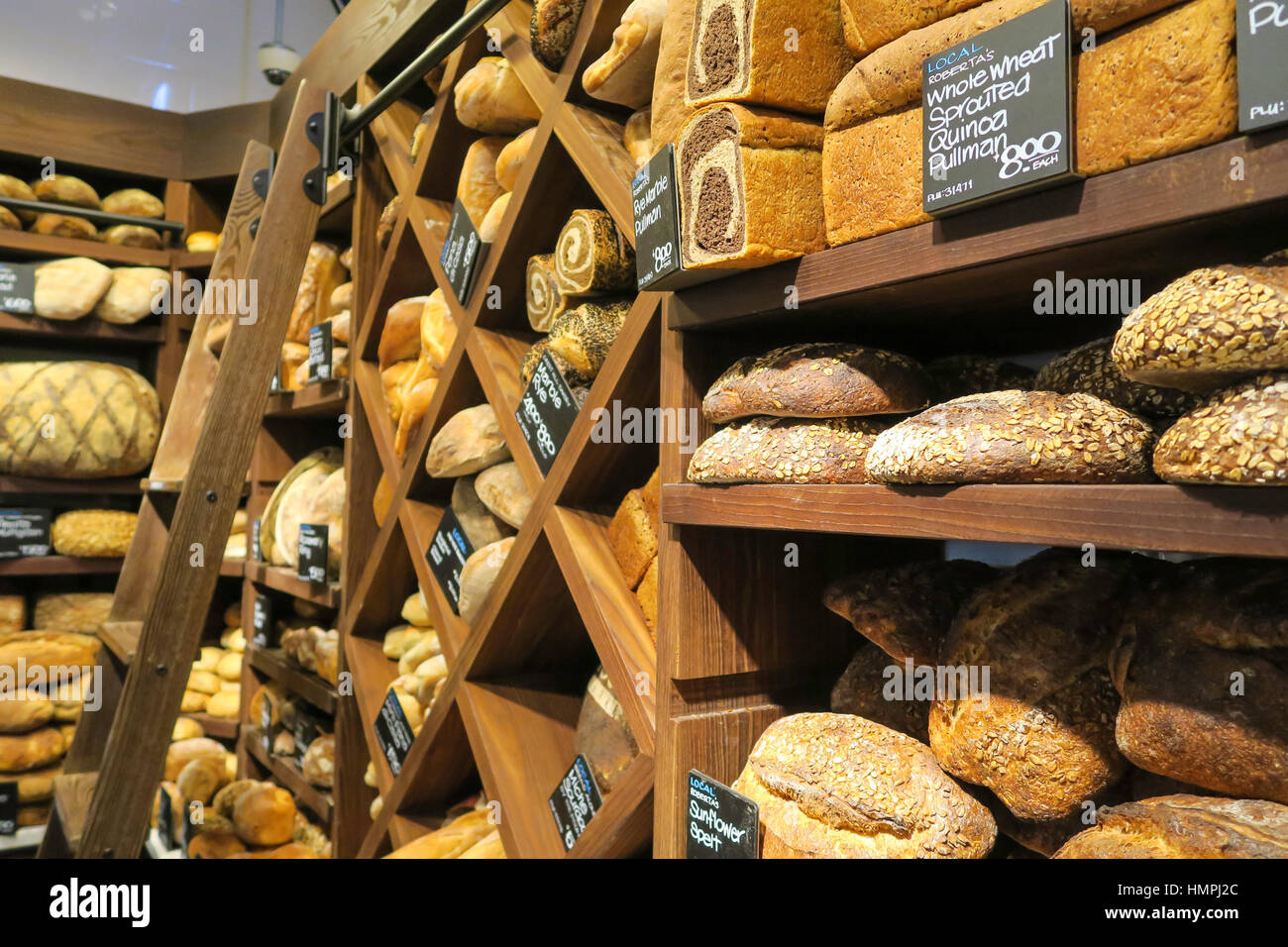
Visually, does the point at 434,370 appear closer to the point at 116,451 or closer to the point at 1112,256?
the point at 1112,256

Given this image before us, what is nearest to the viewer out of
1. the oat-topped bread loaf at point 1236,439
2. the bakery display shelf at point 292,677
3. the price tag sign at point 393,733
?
the oat-topped bread loaf at point 1236,439

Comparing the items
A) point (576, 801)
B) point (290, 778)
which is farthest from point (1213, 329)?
point (290, 778)

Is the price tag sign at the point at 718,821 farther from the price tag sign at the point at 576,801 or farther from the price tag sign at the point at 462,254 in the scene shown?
the price tag sign at the point at 462,254

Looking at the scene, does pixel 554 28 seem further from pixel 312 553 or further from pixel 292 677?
pixel 292 677

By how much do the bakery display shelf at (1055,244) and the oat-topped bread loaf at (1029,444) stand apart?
0.10 metres

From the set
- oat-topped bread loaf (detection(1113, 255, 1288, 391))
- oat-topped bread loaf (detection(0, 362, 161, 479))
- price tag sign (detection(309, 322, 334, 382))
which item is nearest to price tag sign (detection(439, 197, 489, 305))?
price tag sign (detection(309, 322, 334, 382))

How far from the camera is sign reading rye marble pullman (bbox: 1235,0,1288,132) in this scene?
0.44 m

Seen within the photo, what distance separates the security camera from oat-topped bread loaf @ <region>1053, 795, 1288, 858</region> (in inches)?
132

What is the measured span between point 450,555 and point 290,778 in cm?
104

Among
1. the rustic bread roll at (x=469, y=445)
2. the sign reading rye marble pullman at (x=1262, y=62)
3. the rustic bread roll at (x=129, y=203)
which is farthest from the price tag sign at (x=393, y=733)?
the rustic bread roll at (x=129, y=203)

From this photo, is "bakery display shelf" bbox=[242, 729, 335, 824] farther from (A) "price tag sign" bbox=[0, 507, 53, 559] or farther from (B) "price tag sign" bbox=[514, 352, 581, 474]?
(B) "price tag sign" bbox=[514, 352, 581, 474]

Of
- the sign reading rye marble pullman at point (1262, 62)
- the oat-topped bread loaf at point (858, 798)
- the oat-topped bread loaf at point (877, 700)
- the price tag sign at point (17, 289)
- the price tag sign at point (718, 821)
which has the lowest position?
the price tag sign at point (718, 821)

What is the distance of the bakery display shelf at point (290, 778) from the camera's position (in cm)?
200

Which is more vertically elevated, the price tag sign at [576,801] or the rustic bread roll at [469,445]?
the rustic bread roll at [469,445]
